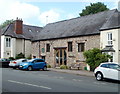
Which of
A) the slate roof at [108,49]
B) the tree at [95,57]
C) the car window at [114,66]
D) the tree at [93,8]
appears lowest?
the car window at [114,66]

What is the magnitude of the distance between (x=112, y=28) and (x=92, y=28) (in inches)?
160

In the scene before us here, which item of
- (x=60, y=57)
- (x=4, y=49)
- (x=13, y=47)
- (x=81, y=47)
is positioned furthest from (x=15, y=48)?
(x=81, y=47)

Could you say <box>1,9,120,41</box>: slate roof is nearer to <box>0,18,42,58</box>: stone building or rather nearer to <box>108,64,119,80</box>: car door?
<box>0,18,42,58</box>: stone building

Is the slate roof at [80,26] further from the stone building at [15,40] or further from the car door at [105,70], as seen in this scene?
the car door at [105,70]

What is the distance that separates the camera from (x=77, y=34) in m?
28.2

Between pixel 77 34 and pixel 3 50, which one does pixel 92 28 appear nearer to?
pixel 77 34

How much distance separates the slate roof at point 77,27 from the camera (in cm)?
2725

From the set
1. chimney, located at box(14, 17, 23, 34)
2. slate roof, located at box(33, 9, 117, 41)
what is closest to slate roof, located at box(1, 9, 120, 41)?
slate roof, located at box(33, 9, 117, 41)

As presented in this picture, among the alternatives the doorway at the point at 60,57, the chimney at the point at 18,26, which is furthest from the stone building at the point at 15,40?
the doorway at the point at 60,57

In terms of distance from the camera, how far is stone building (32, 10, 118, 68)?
2699cm

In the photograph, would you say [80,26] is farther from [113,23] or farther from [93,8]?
[93,8]

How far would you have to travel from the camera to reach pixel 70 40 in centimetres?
2942

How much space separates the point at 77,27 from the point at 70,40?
254cm

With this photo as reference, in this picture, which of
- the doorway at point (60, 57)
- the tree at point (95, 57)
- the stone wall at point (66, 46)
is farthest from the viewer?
the doorway at point (60, 57)
